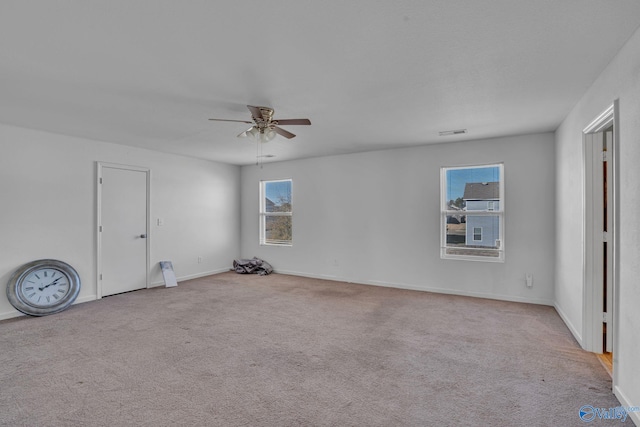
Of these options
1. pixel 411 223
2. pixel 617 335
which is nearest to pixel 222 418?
pixel 617 335

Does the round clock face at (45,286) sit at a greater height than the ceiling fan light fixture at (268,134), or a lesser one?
lesser

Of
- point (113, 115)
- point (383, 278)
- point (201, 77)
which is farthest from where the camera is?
point (383, 278)

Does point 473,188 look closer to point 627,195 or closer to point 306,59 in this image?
point 627,195

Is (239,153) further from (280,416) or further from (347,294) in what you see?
(280,416)

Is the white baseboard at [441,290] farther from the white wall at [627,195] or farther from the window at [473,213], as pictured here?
the white wall at [627,195]

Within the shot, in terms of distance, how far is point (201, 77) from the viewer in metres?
2.55

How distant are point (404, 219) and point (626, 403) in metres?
3.53

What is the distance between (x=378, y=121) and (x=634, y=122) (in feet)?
7.61

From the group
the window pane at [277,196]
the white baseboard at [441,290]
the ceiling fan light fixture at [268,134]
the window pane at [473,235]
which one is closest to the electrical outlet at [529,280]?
the white baseboard at [441,290]

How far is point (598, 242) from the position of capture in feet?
9.28

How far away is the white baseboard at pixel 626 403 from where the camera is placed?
6.08 feet

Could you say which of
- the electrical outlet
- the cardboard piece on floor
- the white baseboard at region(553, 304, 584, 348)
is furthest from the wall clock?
the electrical outlet

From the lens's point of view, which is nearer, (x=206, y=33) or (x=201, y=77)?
(x=206, y=33)

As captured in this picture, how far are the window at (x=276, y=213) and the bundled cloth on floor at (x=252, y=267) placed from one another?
0.48 metres
